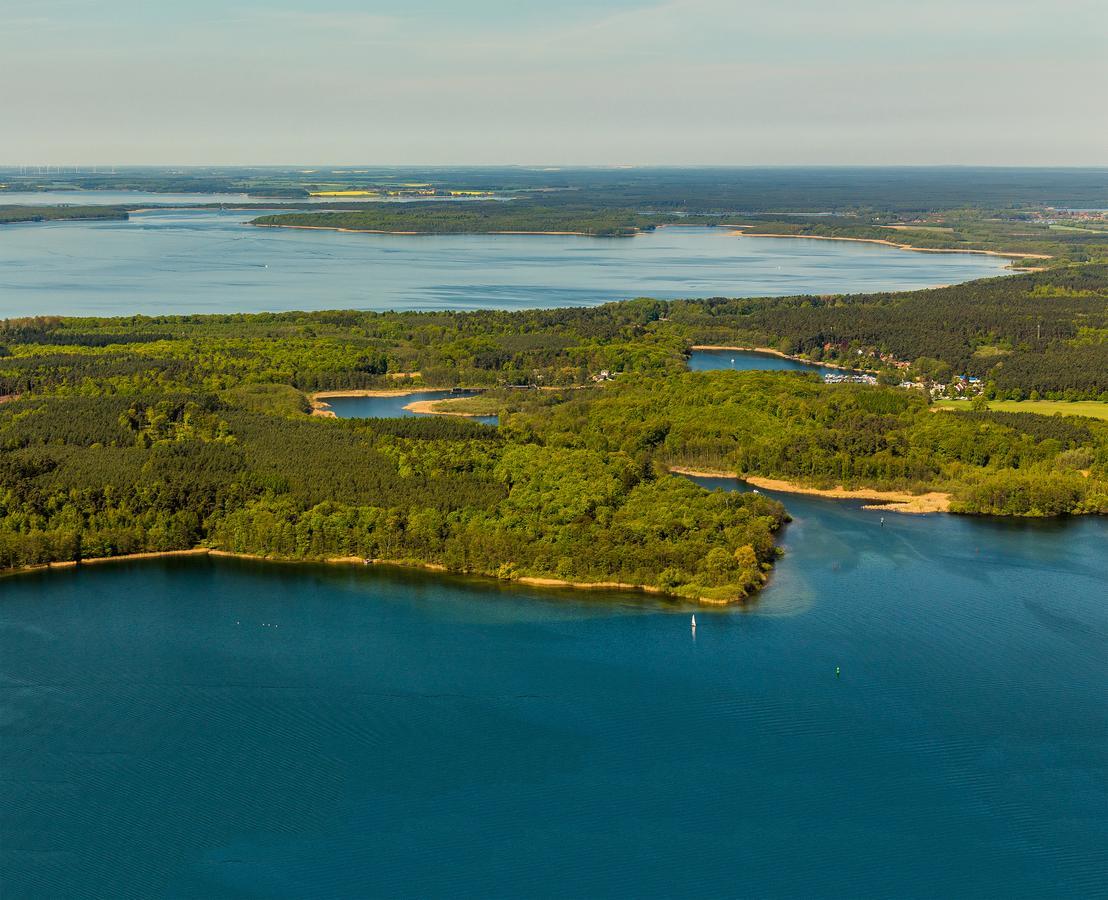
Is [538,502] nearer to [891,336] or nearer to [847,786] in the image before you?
[847,786]

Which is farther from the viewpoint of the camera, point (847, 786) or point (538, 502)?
point (538, 502)

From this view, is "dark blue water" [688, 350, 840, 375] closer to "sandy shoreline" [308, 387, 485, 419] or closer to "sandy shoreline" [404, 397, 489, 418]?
"sandy shoreline" [404, 397, 489, 418]

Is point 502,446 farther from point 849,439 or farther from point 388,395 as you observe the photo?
point 388,395

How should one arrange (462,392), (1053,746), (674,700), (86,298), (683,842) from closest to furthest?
1. (683,842)
2. (1053,746)
3. (674,700)
4. (462,392)
5. (86,298)

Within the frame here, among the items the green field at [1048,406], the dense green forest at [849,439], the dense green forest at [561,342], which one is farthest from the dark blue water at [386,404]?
the green field at [1048,406]

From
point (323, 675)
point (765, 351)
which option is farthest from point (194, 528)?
point (765, 351)

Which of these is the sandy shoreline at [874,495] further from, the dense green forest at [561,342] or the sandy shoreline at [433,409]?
the dense green forest at [561,342]

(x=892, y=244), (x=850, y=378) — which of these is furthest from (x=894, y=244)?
(x=850, y=378)
